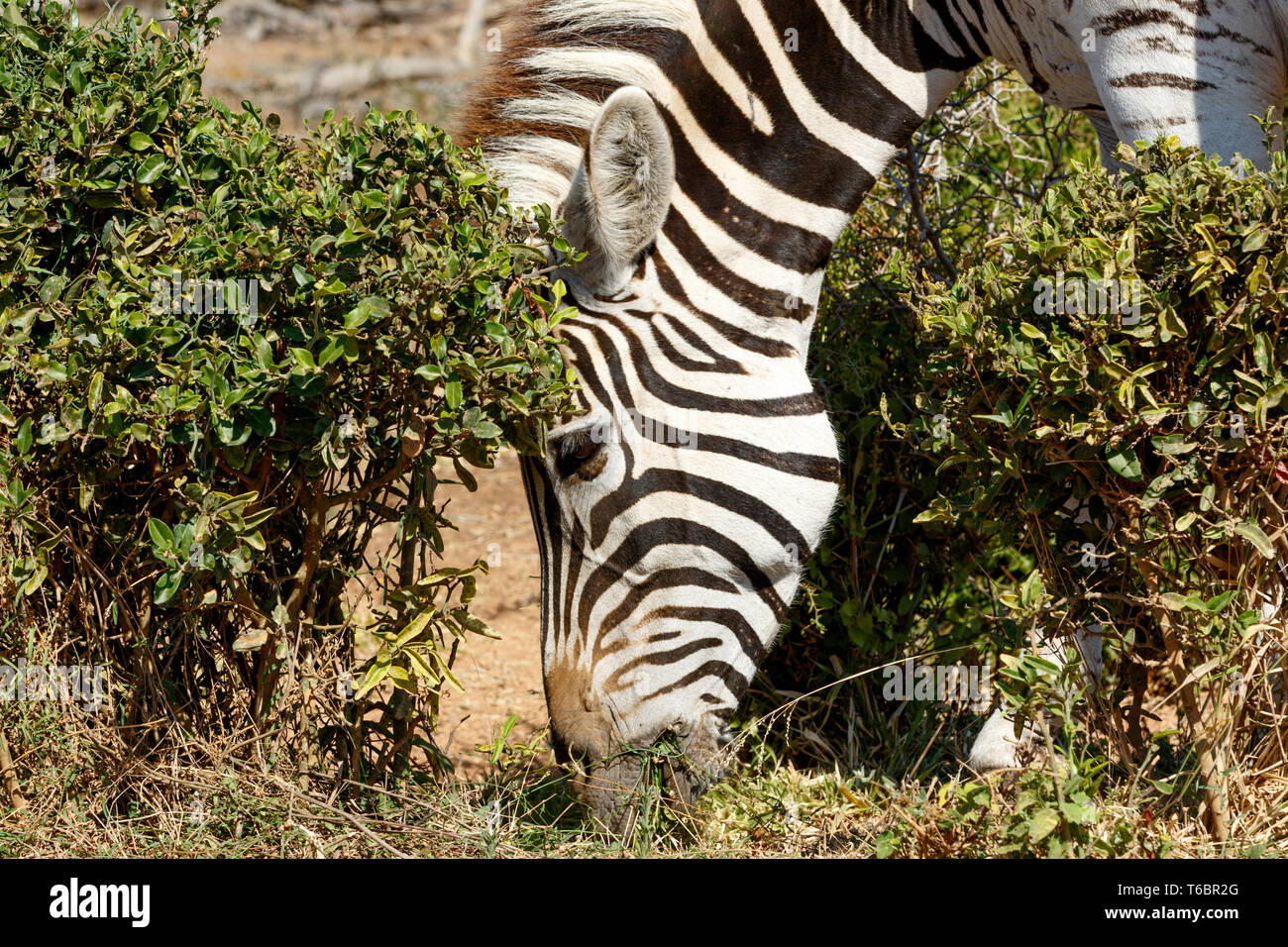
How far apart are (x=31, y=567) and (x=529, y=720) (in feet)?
7.99

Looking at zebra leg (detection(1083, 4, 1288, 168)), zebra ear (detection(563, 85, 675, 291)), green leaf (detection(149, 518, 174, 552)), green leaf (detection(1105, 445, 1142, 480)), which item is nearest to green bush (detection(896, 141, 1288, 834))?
green leaf (detection(1105, 445, 1142, 480))

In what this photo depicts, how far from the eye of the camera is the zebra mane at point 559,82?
3.49m

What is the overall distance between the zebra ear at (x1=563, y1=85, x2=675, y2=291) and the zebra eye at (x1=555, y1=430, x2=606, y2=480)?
466mm

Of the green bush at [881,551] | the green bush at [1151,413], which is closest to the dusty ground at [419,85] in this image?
the green bush at [881,551]

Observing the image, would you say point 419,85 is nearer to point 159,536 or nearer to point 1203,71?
point 1203,71

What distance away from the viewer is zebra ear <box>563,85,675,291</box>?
318 centimetres

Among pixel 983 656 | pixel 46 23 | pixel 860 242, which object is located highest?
pixel 46 23

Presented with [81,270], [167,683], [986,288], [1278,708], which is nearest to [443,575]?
[167,683]

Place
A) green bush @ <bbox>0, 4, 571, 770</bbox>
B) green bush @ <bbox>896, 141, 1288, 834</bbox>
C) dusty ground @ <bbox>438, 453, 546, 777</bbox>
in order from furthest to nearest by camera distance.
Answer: dusty ground @ <bbox>438, 453, 546, 777</bbox> < green bush @ <bbox>0, 4, 571, 770</bbox> < green bush @ <bbox>896, 141, 1288, 834</bbox>

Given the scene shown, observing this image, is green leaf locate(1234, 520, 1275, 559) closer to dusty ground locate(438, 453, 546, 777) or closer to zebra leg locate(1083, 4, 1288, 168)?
zebra leg locate(1083, 4, 1288, 168)

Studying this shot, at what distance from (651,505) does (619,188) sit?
35.2 inches

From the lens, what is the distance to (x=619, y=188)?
332 centimetres

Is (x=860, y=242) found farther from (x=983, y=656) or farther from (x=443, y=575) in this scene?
(x=443, y=575)

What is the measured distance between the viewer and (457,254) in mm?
3037
